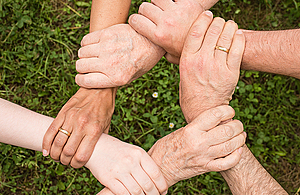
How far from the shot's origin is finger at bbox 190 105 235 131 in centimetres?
200

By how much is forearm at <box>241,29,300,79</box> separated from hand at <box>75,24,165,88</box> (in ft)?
2.87

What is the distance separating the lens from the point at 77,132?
212 centimetres

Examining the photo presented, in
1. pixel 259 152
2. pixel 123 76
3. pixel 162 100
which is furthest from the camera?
pixel 162 100

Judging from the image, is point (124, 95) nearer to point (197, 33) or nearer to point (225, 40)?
point (197, 33)

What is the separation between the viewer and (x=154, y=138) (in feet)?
10.5

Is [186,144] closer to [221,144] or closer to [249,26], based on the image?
[221,144]

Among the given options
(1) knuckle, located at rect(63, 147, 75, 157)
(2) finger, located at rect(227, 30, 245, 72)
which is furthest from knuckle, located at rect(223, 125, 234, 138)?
(1) knuckle, located at rect(63, 147, 75, 157)

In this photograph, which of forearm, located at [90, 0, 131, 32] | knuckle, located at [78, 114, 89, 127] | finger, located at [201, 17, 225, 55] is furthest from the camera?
forearm, located at [90, 0, 131, 32]

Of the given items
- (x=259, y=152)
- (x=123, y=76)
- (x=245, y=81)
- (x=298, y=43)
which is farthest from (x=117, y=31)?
(x=259, y=152)

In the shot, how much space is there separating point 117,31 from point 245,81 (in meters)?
1.95

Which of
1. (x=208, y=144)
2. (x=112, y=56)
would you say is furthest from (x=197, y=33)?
(x=208, y=144)

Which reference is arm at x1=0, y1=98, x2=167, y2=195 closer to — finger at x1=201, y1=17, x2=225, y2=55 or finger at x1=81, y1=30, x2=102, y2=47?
finger at x1=81, y1=30, x2=102, y2=47

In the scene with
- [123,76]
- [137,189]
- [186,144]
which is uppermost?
[123,76]

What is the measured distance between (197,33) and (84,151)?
140cm
